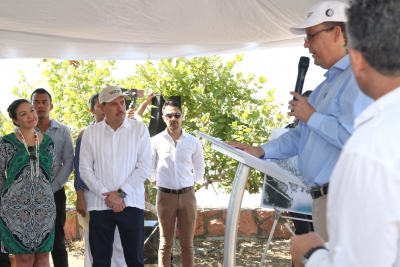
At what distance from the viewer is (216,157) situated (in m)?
7.61

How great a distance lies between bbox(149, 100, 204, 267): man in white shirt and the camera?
6074 millimetres

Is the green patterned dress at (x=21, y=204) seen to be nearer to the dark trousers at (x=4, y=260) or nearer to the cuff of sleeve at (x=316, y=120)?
the dark trousers at (x=4, y=260)

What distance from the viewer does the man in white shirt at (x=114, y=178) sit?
4.89 metres

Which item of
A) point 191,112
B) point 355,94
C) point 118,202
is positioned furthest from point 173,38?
point 355,94

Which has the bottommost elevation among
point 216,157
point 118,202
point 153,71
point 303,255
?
point 303,255

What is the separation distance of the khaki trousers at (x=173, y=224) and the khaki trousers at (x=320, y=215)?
344 centimetres

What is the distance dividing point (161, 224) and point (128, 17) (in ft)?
7.63

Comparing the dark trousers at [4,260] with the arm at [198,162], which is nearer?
the dark trousers at [4,260]

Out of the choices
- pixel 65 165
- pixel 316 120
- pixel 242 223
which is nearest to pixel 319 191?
pixel 316 120

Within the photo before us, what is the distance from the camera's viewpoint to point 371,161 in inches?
42.8

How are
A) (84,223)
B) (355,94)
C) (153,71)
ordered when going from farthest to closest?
(153,71)
(84,223)
(355,94)

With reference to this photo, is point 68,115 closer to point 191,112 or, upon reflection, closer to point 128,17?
point 191,112

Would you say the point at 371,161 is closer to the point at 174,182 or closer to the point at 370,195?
the point at 370,195

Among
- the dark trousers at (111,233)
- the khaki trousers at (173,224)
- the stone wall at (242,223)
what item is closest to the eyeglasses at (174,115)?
the khaki trousers at (173,224)
